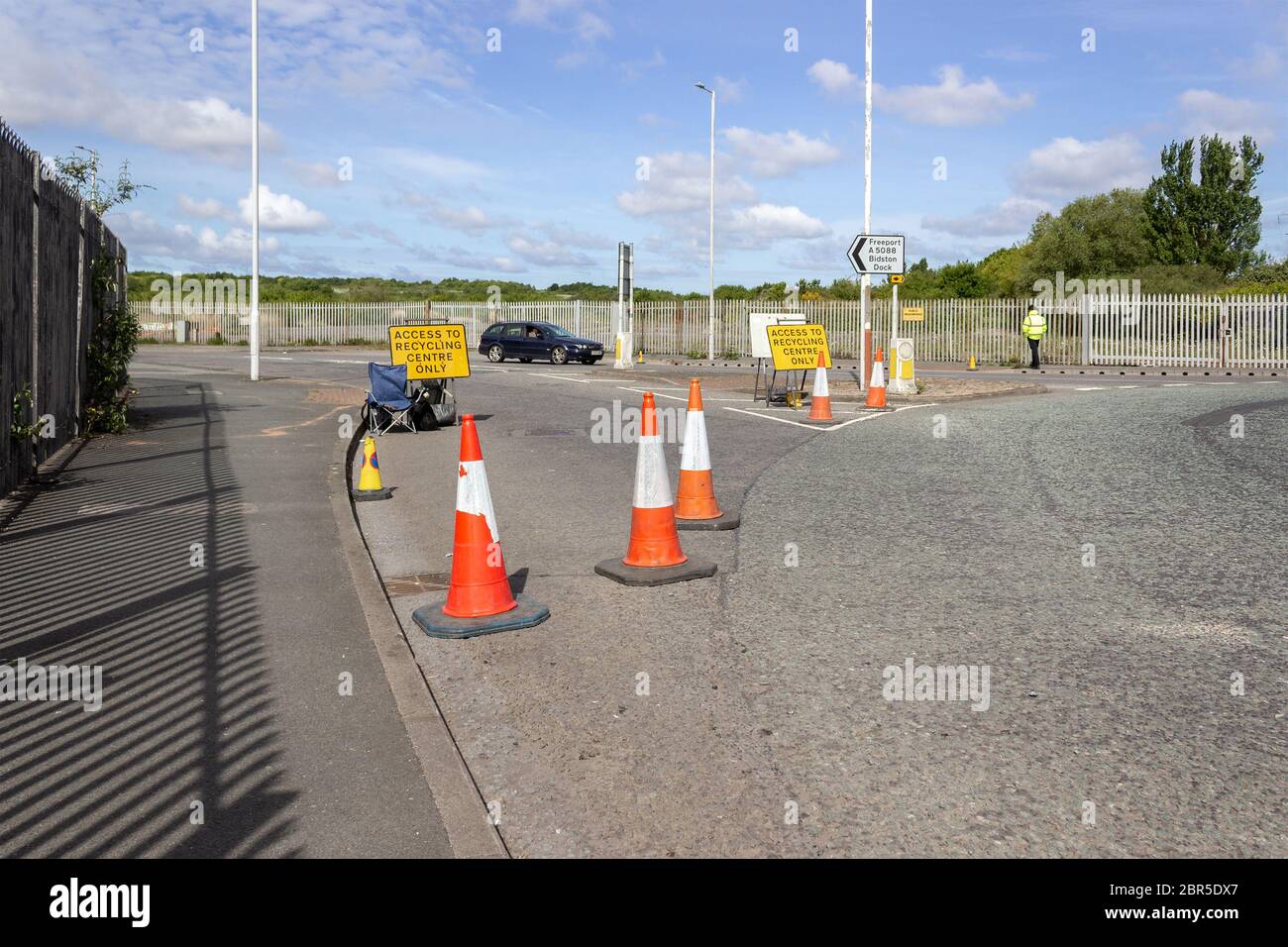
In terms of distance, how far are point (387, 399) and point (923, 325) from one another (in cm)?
3081

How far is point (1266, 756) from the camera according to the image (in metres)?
4.08

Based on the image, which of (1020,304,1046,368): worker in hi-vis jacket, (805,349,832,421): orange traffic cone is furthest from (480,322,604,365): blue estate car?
(805,349,832,421): orange traffic cone

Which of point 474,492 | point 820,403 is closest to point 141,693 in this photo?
point 474,492

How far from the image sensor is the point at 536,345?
126 ft

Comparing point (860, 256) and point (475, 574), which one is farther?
point (860, 256)

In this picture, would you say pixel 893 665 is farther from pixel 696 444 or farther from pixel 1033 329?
pixel 1033 329

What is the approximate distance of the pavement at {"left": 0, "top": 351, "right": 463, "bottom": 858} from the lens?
374 centimetres

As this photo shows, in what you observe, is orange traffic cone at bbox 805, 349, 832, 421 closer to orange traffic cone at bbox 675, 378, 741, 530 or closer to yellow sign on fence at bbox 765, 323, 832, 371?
yellow sign on fence at bbox 765, 323, 832, 371

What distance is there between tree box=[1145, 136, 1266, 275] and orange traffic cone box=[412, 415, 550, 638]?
65.9 metres

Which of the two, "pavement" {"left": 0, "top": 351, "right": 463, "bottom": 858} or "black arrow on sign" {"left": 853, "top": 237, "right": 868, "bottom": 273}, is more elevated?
"black arrow on sign" {"left": 853, "top": 237, "right": 868, "bottom": 273}

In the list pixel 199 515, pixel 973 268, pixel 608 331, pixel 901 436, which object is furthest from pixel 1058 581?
pixel 973 268

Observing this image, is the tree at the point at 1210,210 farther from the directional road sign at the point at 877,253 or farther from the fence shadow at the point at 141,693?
the fence shadow at the point at 141,693
